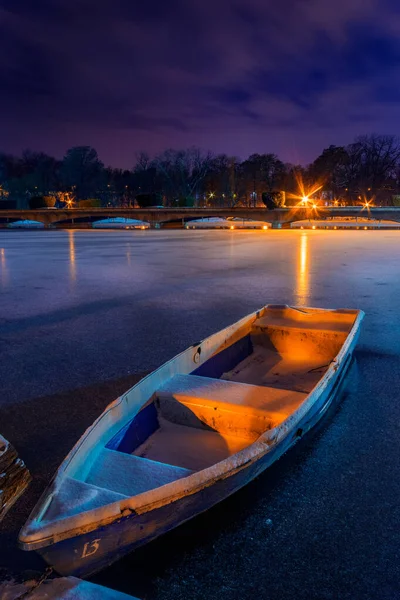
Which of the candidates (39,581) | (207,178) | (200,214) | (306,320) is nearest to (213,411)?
(39,581)

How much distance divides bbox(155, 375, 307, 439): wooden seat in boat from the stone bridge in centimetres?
4770

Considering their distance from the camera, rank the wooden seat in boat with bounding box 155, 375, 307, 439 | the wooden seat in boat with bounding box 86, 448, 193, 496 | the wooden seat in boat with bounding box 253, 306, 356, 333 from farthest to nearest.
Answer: the wooden seat in boat with bounding box 253, 306, 356, 333 < the wooden seat in boat with bounding box 155, 375, 307, 439 < the wooden seat in boat with bounding box 86, 448, 193, 496

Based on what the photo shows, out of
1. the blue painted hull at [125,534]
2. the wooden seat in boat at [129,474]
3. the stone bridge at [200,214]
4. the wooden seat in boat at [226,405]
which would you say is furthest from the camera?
the stone bridge at [200,214]

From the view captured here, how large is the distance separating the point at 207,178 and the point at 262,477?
9613 centimetres

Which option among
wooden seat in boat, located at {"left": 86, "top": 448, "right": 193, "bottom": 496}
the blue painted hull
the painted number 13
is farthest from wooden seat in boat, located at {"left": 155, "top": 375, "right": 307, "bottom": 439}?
the painted number 13

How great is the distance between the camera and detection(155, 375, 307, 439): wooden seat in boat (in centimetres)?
384

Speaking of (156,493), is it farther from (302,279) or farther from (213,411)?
(302,279)

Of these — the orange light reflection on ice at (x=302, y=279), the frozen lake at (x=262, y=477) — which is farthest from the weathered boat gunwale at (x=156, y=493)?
the orange light reflection on ice at (x=302, y=279)

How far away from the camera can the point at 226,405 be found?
13.1ft

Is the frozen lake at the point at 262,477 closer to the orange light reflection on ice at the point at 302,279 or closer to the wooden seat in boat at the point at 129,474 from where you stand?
the orange light reflection on ice at the point at 302,279

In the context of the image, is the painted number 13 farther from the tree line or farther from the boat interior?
the tree line

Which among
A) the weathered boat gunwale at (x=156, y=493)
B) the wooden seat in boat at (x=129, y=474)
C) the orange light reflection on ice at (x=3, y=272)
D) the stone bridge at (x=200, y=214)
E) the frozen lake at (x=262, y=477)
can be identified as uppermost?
the stone bridge at (x=200, y=214)

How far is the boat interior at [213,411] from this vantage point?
2.98 meters

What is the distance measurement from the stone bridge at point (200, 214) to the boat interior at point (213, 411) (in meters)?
45.4
